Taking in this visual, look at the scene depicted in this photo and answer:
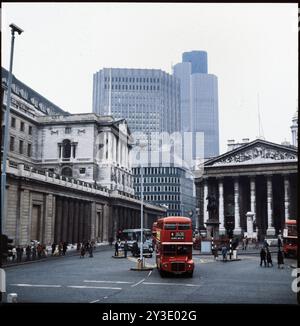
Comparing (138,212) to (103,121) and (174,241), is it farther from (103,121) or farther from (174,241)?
(174,241)

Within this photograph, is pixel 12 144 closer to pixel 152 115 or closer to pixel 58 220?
pixel 58 220

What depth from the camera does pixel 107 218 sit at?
240 ft

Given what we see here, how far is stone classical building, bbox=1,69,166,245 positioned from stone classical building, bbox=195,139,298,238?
59.6 feet

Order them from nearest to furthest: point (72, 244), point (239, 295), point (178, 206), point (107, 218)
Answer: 1. point (239, 295)
2. point (72, 244)
3. point (107, 218)
4. point (178, 206)

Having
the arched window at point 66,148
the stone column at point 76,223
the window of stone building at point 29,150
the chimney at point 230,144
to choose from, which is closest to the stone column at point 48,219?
the stone column at point 76,223

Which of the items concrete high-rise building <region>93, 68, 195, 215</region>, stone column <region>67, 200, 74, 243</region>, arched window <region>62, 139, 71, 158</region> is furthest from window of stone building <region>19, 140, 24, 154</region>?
stone column <region>67, 200, 74, 243</region>

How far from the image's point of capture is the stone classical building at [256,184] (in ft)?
278

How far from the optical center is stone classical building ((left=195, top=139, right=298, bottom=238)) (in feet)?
278

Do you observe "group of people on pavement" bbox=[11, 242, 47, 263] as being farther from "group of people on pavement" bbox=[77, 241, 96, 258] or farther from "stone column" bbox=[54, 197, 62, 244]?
"stone column" bbox=[54, 197, 62, 244]

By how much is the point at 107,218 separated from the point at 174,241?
153ft

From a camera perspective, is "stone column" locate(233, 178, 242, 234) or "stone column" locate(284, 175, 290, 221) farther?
"stone column" locate(233, 178, 242, 234)

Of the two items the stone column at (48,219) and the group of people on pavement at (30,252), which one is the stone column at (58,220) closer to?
the stone column at (48,219)

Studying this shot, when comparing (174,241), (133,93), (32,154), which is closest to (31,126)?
(32,154)

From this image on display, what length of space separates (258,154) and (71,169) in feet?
126
